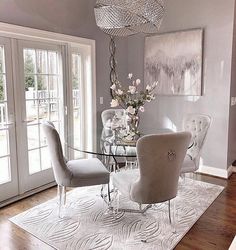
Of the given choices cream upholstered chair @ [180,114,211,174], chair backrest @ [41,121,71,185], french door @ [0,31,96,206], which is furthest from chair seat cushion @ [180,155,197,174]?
chair backrest @ [41,121,71,185]

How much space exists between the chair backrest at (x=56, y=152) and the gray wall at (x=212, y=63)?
1445mm

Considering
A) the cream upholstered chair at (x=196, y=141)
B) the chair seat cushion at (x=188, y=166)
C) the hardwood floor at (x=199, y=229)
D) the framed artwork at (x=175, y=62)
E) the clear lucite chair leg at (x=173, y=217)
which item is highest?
the framed artwork at (x=175, y=62)

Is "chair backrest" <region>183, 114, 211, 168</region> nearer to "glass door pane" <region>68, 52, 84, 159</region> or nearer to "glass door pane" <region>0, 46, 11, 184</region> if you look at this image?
"glass door pane" <region>68, 52, 84, 159</region>

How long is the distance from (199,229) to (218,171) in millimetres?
1638

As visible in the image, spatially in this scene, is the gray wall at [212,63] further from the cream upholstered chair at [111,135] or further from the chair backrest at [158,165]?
the chair backrest at [158,165]

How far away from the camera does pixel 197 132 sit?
127 inches

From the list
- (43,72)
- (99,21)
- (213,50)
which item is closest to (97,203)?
(43,72)

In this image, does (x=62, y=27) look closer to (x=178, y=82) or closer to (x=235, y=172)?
(x=178, y=82)

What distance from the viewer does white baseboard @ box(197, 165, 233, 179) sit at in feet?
12.8

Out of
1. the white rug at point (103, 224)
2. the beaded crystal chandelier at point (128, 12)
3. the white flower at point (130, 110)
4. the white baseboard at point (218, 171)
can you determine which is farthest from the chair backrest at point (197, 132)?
the beaded crystal chandelier at point (128, 12)

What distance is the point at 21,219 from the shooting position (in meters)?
2.71

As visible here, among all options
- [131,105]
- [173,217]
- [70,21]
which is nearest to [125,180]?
[173,217]

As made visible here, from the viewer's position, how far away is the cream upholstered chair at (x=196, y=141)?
3049 millimetres

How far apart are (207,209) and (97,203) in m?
1.24
